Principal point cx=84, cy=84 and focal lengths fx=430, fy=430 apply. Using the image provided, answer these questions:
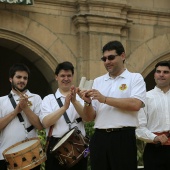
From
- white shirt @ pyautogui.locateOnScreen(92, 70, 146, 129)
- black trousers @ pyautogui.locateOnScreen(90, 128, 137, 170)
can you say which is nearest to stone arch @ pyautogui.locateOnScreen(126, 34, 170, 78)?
white shirt @ pyautogui.locateOnScreen(92, 70, 146, 129)

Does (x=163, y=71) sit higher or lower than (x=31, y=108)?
higher

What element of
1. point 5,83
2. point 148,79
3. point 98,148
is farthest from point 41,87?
point 98,148

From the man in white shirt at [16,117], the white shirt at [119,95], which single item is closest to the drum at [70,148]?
the man in white shirt at [16,117]

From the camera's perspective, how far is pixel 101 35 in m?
9.37

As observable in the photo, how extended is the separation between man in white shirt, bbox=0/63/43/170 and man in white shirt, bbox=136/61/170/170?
1.24 meters

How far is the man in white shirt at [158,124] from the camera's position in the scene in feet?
15.9

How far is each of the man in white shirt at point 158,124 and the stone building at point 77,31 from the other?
4.22 meters

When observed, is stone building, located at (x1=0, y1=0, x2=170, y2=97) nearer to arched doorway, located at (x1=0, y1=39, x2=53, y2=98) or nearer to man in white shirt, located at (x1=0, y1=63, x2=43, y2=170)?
arched doorway, located at (x1=0, y1=39, x2=53, y2=98)

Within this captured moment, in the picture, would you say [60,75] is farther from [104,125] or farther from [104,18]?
[104,18]

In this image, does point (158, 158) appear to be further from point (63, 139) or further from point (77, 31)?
point (77, 31)

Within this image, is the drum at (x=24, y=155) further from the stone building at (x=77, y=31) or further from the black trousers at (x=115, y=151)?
the stone building at (x=77, y=31)

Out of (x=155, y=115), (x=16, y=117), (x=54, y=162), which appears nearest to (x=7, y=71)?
(x=16, y=117)

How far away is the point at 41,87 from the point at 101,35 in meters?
3.88

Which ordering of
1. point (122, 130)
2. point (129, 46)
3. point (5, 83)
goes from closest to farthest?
point (122, 130) → point (129, 46) → point (5, 83)
